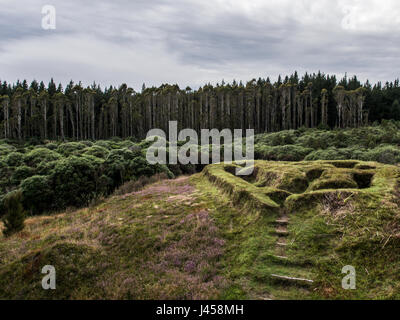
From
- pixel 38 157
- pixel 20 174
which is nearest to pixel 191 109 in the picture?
pixel 38 157

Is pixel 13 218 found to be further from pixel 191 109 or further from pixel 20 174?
pixel 191 109

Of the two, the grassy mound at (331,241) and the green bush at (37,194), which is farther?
the green bush at (37,194)

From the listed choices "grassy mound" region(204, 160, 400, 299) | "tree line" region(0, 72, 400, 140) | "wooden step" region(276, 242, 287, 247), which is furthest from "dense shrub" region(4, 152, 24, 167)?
"tree line" region(0, 72, 400, 140)

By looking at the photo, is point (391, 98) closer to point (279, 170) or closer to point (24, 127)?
point (279, 170)

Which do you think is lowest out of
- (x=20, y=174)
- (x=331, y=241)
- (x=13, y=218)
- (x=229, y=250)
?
(x=13, y=218)

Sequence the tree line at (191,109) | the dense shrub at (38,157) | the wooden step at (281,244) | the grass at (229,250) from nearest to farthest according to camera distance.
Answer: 1. the grass at (229,250)
2. the wooden step at (281,244)
3. the dense shrub at (38,157)
4. the tree line at (191,109)

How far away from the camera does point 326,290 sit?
6.23m

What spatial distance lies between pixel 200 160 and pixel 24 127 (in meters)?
54.1

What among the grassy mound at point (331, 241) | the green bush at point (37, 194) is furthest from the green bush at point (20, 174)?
the grassy mound at point (331, 241)

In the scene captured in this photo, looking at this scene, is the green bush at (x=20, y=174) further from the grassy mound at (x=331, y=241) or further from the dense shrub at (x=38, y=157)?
the grassy mound at (x=331, y=241)

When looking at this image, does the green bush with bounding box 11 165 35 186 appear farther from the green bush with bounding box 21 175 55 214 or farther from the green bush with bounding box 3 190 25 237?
the green bush with bounding box 3 190 25 237

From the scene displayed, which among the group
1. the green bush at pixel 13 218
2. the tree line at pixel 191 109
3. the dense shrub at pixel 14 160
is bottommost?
the green bush at pixel 13 218

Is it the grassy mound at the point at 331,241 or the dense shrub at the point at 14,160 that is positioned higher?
the dense shrub at the point at 14,160
